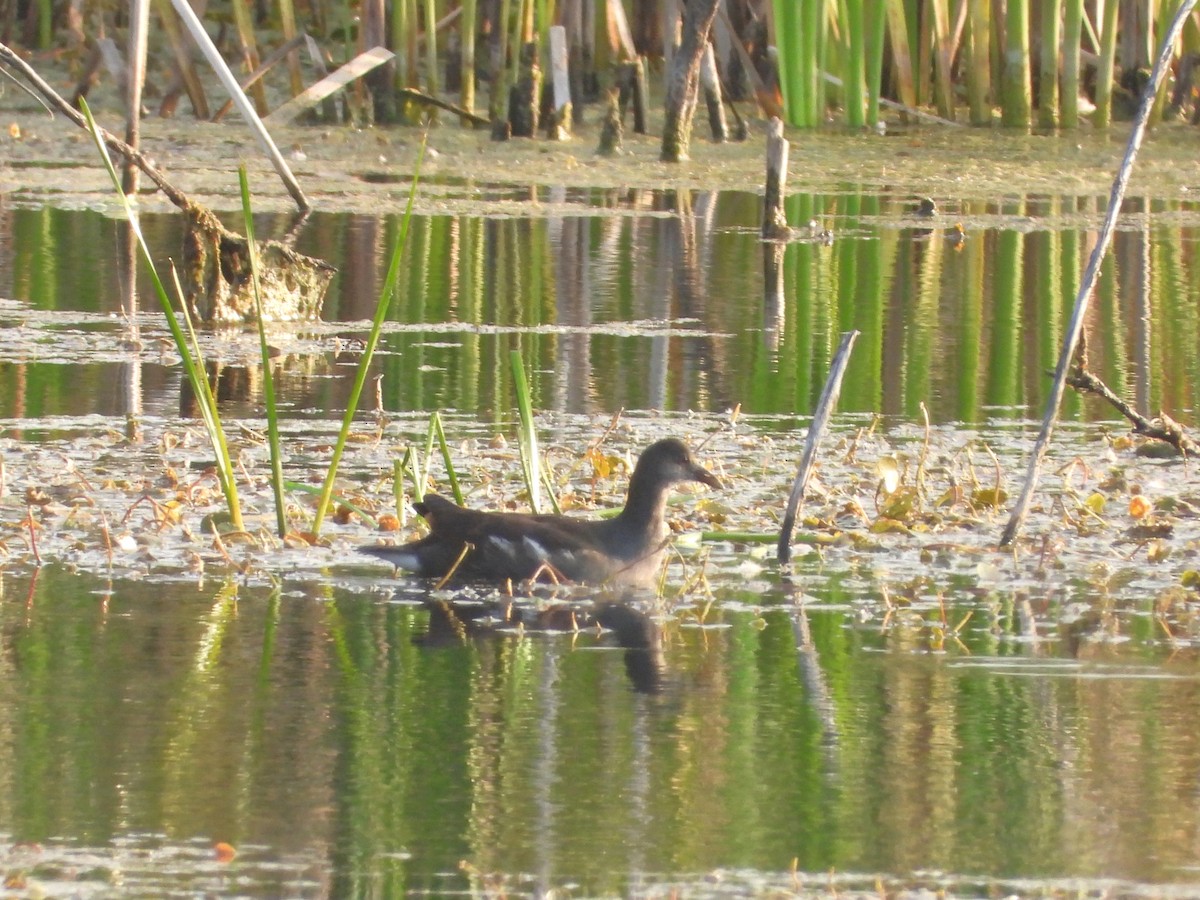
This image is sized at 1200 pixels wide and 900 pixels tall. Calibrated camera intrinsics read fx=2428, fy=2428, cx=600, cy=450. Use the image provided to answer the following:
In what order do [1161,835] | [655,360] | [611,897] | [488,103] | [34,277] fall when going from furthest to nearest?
[488,103] → [34,277] → [655,360] → [1161,835] → [611,897]

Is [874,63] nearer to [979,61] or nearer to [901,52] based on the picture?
[901,52]

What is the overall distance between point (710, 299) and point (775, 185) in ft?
6.95

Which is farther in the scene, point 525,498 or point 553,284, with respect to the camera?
point 553,284

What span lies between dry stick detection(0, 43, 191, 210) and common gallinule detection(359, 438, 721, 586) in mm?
1410

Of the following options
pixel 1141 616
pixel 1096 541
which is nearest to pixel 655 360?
pixel 1096 541

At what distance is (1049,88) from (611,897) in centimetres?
1488

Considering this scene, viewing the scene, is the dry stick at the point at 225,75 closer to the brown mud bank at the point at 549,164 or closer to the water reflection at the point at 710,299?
the water reflection at the point at 710,299

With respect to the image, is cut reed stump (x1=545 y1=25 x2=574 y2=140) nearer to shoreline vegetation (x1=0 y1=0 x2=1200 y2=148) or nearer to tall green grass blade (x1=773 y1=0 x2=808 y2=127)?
shoreline vegetation (x1=0 y1=0 x2=1200 y2=148)

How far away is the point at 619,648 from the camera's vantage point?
5.30m

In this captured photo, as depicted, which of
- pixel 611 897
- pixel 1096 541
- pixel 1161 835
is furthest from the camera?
pixel 1096 541

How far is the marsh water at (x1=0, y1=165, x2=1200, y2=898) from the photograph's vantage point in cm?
382

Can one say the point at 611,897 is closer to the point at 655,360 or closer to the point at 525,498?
the point at 525,498

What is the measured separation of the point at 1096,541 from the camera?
6.50 m

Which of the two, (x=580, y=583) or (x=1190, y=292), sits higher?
(x=1190, y=292)
